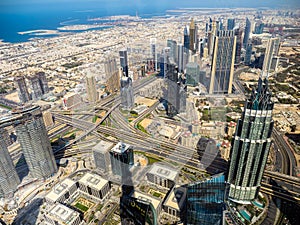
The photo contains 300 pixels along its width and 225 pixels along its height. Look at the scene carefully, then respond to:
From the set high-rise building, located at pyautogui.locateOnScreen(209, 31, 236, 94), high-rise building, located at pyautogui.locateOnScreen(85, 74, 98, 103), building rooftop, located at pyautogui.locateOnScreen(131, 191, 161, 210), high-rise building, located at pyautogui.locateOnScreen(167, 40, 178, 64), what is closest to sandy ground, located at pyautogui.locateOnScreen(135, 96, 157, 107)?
high-rise building, located at pyautogui.locateOnScreen(85, 74, 98, 103)

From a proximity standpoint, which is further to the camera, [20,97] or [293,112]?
[20,97]

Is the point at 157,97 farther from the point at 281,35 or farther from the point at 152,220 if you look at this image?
the point at 281,35

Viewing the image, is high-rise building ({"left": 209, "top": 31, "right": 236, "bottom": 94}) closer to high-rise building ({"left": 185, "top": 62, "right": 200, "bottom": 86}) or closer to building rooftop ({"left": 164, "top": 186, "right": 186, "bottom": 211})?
high-rise building ({"left": 185, "top": 62, "right": 200, "bottom": 86})

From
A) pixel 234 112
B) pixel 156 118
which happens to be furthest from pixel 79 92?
pixel 234 112

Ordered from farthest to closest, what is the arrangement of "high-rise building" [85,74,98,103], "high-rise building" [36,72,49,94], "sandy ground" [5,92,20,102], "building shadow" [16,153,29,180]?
"high-rise building" [36,72,49,94]
"sandy ground" [5,92,20,102]
"high-rise building" [85,74,98,103]
"building shadow" [16,153,29,180]

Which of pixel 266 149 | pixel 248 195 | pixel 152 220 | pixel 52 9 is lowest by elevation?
pixel 248 195

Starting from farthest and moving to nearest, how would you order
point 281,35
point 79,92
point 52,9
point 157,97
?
point 52,9 → point 281,35 → point 79,92 → point 157,97
